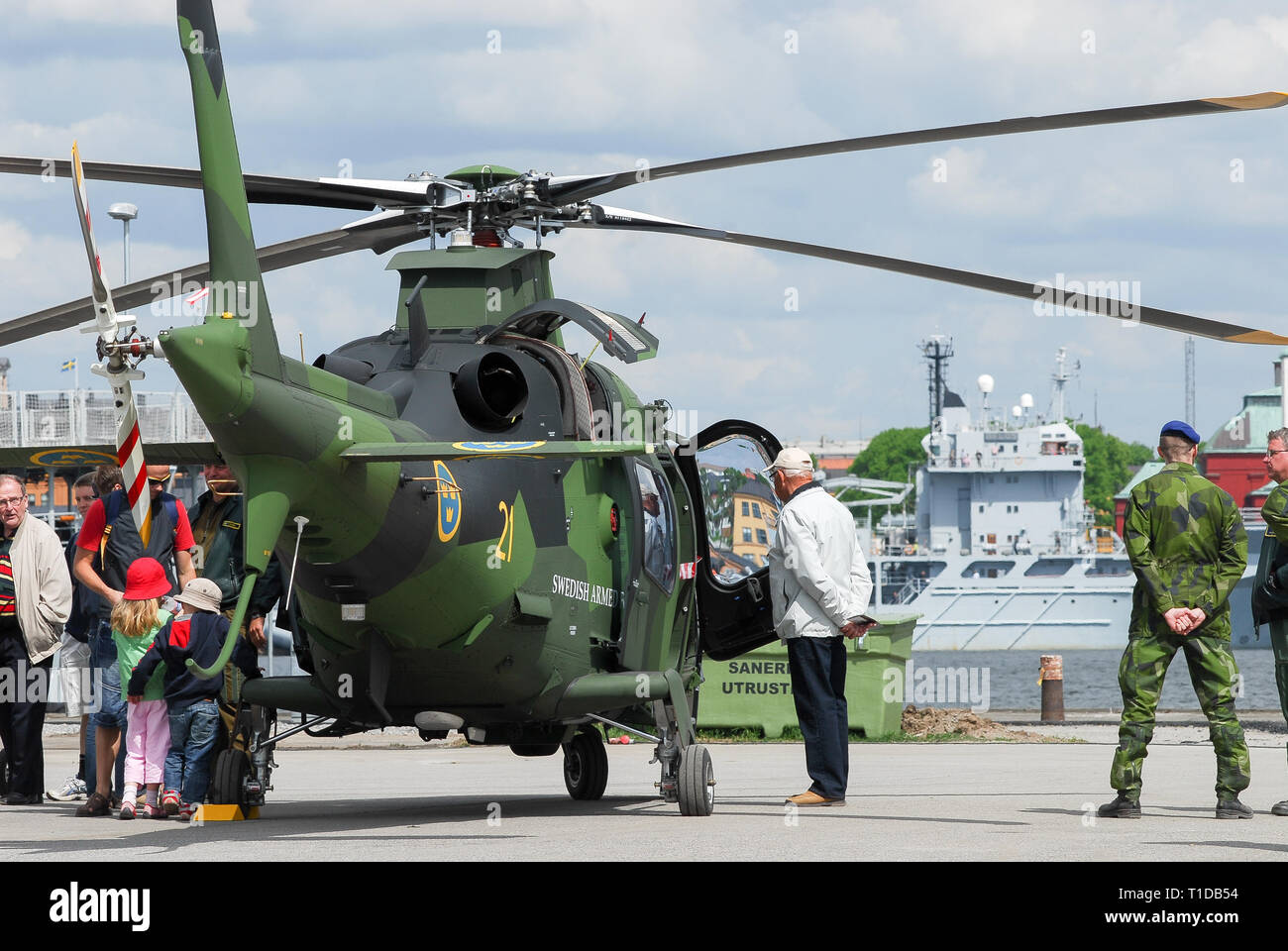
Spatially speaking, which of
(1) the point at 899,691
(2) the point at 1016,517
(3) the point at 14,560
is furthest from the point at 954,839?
(2) the point at 1016,517

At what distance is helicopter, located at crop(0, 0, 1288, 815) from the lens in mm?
6852

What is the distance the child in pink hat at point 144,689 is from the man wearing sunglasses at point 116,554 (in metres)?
0.31

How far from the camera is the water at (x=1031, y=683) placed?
51656 millimetres

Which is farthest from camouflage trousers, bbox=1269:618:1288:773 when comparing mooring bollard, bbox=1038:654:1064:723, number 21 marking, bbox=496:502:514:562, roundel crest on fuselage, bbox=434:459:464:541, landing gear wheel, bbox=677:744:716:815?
mooring bollard, bbox=1038:654:1064:723

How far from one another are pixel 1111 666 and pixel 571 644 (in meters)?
73.0

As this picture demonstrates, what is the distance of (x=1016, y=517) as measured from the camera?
8981cm

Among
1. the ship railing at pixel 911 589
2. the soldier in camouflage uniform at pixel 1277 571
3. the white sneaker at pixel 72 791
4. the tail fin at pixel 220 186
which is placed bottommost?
the ship railing at pixel 911 589

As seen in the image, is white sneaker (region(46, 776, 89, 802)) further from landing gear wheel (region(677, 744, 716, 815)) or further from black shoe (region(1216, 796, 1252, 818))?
black shoe (region(1216, 796, 1252, 818))

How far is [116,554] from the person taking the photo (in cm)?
1026

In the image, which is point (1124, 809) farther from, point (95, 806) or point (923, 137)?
point (95, 806)

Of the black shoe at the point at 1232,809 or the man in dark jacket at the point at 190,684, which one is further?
the man in dark jacket at the point at 190,684

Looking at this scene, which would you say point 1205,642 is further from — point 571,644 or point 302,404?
point 302,404

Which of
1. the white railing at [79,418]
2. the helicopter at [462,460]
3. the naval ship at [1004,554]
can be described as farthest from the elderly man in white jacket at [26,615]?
the naval ship at [1004,554]

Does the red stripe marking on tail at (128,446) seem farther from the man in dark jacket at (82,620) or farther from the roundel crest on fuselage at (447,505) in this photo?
the man in dark jacket at (82,620)
